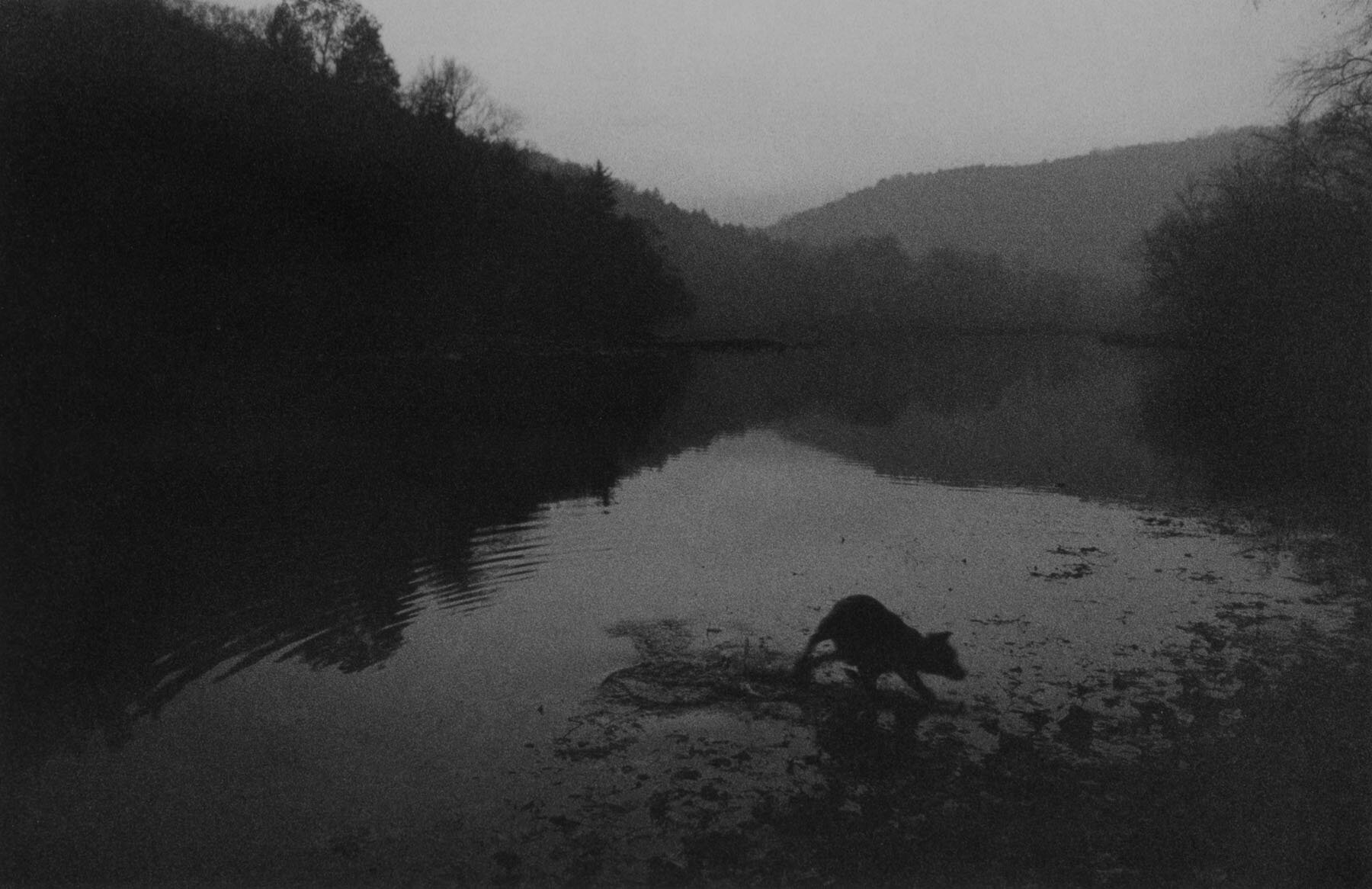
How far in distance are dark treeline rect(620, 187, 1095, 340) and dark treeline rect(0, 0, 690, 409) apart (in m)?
68.9

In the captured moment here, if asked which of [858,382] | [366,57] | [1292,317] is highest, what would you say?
[366,57]

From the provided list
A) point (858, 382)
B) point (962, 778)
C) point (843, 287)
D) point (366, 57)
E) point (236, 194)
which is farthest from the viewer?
point (843, 287)

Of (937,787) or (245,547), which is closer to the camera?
(937,787)

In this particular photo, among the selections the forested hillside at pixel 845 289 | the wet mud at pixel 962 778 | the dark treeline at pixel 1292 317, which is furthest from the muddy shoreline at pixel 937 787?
the forested hillside at pixel 845 289

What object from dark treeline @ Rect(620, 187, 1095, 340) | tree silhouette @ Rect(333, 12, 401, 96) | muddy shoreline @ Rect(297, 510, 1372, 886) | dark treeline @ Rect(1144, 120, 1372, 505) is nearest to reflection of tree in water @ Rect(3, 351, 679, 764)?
muddy shoreline @ Rect(297, 510, 1372, 886)

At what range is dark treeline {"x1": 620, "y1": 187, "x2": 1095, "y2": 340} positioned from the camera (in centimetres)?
14288

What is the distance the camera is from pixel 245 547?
474 inches

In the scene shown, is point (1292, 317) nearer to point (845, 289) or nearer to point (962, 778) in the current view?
point (962, 778)

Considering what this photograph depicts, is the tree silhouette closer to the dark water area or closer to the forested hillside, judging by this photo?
the dark water area

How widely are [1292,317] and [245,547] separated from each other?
117 feet

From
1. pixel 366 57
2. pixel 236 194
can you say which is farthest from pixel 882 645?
pixel 366 57

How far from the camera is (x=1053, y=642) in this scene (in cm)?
894

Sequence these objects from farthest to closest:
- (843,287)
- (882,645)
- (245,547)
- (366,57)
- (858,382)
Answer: (843,287)
(366,57)
(858,382)
(245,547)
(882,645)

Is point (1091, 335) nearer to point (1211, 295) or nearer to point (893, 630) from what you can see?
point (1211, 295)
